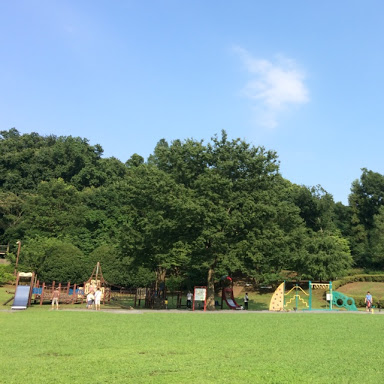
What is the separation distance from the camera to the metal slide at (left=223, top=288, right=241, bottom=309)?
101 ft

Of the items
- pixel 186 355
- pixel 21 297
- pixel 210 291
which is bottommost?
pixel 186 355

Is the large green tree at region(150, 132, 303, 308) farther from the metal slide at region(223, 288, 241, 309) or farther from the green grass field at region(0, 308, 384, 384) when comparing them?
the green grass field at region(0, 308, 384, 384)

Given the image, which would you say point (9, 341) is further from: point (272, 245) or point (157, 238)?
point (272, 245)

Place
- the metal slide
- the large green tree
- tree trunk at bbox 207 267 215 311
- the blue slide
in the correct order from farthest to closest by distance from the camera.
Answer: the metal slide, tree trunk at bbox 207 267 215 311, the large green tree, the blue slide

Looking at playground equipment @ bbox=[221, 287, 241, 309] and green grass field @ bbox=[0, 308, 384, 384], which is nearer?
green grass field @ bbox=[0, 308, 384, 384]

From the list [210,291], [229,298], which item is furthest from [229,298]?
[210,291]

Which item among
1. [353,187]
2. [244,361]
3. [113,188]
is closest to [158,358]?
[244,361]

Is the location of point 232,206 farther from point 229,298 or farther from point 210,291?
point 229,298

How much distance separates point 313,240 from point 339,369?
38.7 meters

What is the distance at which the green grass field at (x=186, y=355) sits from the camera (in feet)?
24.6

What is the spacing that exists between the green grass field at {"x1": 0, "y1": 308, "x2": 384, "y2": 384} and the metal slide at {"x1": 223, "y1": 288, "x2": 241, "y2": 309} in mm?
15302

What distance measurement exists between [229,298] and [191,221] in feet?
31.0

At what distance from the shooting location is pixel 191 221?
27.1 m

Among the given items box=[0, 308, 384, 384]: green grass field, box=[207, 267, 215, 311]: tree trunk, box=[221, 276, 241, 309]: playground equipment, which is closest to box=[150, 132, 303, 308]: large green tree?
box=[207, 267, 215, 311]: tree trunk
